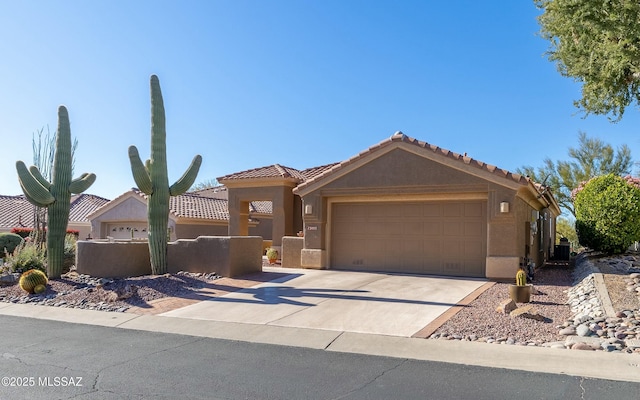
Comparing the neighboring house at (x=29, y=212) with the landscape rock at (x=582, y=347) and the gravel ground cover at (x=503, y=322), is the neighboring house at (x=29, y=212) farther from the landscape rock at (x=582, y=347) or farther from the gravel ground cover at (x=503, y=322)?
the landscape rock at (x=582, y=347)

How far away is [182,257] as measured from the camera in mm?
15945

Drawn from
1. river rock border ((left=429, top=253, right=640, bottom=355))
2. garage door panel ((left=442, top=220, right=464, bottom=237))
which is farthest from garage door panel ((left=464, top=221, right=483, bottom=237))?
river rock border ((left=429, top=253, right=640, bottom=355))

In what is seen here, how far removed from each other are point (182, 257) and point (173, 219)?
11.2 m

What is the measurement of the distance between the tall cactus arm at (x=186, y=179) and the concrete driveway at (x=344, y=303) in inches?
149

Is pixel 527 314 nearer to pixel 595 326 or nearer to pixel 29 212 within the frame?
pixel 595 326

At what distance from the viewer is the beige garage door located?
16.0 m

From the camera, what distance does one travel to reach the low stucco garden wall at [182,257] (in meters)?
15.4

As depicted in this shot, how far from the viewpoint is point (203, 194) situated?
36.3 meters

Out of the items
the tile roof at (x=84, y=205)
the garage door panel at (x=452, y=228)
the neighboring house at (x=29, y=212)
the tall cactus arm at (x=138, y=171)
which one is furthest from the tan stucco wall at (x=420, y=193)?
the tile roof at (x=84, y=205)

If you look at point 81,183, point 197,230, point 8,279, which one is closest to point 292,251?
point 81,183

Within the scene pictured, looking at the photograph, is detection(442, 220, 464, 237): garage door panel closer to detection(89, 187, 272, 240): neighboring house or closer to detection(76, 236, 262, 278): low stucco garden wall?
detection(76, 236, 262, 278): low stucco garden wall

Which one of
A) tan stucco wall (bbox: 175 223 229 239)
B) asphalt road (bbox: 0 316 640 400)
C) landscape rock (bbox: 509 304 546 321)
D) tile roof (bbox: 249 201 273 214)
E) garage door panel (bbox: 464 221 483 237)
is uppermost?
tile roof (bbox: 249 201 273 214)

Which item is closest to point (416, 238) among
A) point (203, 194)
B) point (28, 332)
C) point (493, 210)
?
point (493, 210)

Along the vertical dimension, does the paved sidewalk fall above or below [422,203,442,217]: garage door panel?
below
